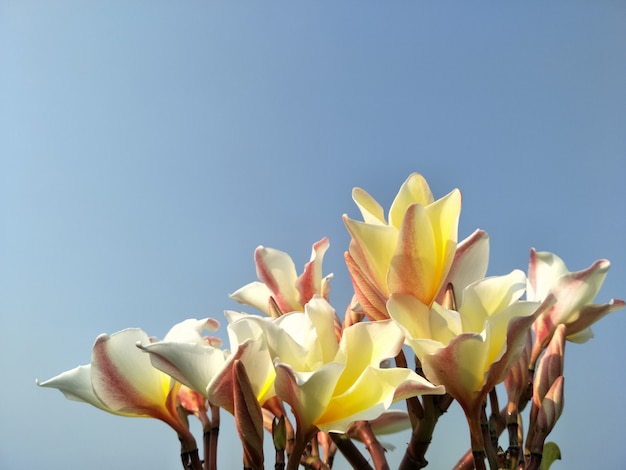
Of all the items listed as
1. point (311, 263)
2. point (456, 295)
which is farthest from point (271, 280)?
point (456, 295)

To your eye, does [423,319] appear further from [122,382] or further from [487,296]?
[122,382]

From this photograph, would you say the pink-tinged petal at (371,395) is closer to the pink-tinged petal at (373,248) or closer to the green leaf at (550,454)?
the pink-tinged petal at (373,248)

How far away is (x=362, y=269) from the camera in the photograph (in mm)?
344

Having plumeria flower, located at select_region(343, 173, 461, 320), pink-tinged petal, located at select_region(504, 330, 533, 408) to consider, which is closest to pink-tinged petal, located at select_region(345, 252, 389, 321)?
plumeria flower, located at select_region(343, 173, 461, 320)

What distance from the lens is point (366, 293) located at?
0.35 meters

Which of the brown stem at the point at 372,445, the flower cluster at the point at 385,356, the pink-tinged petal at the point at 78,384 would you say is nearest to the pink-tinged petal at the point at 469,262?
the flower cluster at the point at 385,356

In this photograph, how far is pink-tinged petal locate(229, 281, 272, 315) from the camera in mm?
458

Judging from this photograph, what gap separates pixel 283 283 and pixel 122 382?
15 cm

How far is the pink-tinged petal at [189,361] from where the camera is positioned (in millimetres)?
275

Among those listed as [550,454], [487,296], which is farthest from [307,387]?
[550,454]

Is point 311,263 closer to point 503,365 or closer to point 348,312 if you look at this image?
point 348,312

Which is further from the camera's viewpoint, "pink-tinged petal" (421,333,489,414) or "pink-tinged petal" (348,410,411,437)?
"pink-tinged petal" (348,410,411,437)

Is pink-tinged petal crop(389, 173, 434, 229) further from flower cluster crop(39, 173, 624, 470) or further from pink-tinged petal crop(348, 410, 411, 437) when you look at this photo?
pink-tinged petal crop(348, 410, 411, 437)

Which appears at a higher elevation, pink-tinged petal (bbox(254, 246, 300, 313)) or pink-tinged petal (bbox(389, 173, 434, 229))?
pink-tinged petal (bbox(389, 173, 434, 229))
